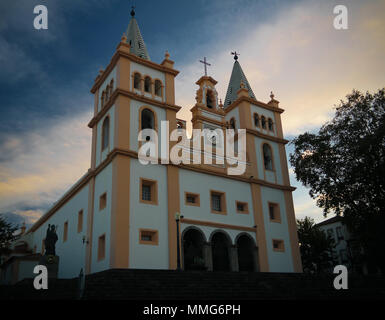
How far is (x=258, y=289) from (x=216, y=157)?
12687 millimetres

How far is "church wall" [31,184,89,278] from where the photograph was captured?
26.6m

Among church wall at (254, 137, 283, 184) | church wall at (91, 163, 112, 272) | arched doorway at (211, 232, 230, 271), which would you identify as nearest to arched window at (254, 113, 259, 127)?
church wall at (254, 137, 283, 184)

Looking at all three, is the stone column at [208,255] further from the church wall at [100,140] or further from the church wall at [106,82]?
A: the church wall at [106,82]

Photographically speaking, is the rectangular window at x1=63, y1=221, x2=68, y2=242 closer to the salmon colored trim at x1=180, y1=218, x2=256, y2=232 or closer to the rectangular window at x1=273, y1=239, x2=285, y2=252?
the salmon colored trim at x1=180, y1=218, x2=256, y2=232

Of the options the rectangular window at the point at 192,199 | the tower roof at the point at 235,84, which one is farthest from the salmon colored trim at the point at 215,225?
the tower roof at the point at 235,84

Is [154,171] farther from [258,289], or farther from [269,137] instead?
[269,137]

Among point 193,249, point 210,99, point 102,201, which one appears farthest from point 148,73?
point 193,249

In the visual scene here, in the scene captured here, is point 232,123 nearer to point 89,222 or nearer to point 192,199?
point 192,199

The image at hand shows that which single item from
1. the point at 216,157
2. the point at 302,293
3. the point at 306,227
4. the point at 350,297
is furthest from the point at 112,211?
the point at 306,227

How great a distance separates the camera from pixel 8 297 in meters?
13.9

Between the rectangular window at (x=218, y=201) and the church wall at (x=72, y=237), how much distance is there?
918cm

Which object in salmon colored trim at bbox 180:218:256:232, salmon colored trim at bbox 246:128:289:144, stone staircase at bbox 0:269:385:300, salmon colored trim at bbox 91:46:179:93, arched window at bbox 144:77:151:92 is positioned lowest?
stone staircase at bbox 0:269:385:300

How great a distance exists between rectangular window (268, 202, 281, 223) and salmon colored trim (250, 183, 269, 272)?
1.63 m
